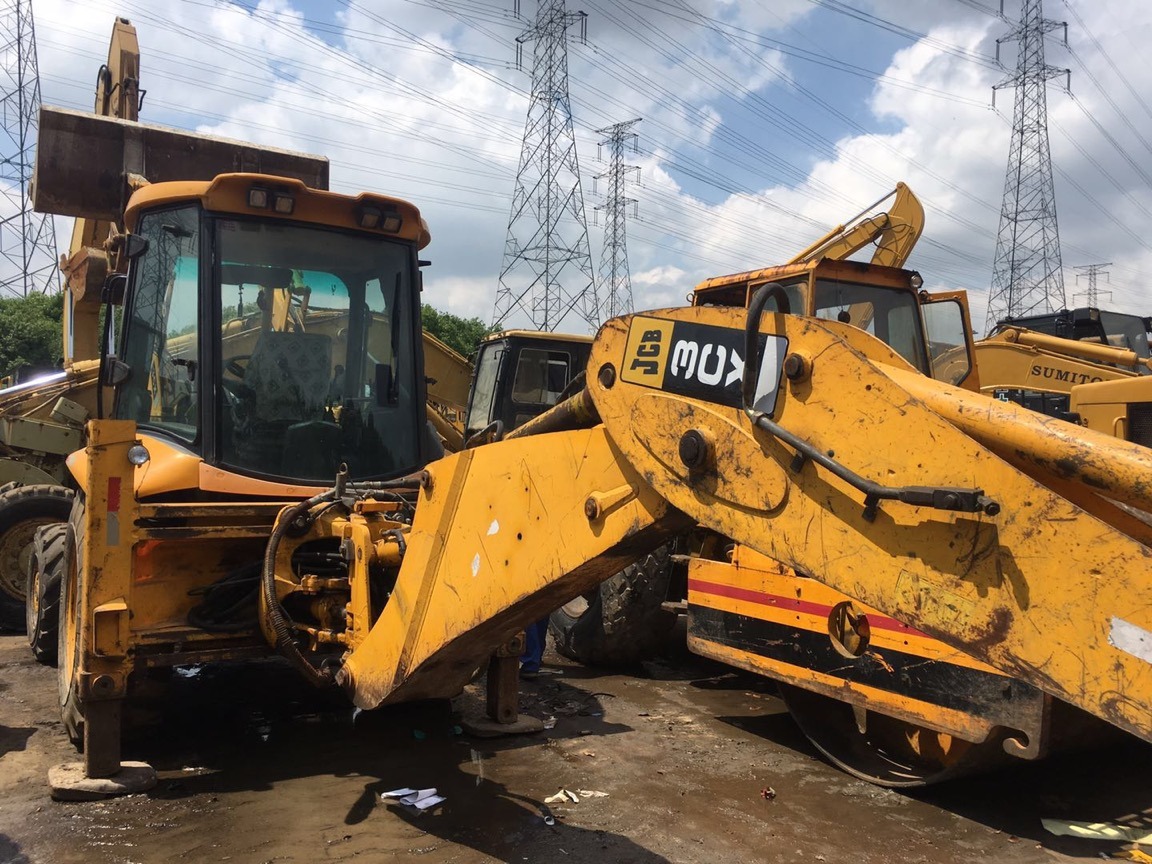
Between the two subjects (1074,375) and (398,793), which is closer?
(398,793)

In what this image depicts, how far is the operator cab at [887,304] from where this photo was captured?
5922 mm

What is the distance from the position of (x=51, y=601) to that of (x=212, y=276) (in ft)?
8.13

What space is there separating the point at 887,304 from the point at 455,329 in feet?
88.6

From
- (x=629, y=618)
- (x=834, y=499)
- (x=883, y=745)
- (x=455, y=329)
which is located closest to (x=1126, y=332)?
(x=629, y=618)

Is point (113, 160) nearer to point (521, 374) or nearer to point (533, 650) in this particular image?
point (533, 650)

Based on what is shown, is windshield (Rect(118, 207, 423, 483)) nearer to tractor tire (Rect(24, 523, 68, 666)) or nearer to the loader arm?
tractor tire (Rect(24, 523, 68, 666))

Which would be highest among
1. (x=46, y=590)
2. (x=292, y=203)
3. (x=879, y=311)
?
(x=292, y=203)

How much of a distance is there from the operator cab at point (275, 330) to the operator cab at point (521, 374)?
4658 mm

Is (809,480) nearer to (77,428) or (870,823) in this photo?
(870,823)

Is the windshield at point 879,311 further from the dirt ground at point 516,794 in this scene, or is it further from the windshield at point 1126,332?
the windshield at point 1126,332

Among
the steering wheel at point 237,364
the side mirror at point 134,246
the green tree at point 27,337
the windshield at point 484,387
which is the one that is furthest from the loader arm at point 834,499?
the green tree at point 27,337

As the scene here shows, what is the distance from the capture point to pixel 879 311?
243 inches

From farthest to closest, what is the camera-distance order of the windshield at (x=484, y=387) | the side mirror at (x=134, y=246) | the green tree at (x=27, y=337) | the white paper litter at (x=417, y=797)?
the green tree at (x=27, y=337)
the windshield at (x=484, y=387)
the side mirror at (x=134, y=246)
the white paper litter at (x=417, y=797)

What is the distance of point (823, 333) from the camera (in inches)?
82.8
